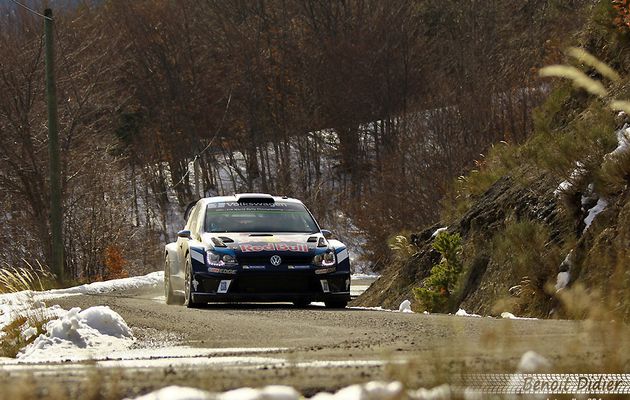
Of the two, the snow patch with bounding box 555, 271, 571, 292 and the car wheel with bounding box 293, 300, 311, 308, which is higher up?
the snow patch with bounding box 555, 271, 571, 292

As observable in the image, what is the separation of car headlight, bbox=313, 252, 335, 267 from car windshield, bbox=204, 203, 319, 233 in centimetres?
103

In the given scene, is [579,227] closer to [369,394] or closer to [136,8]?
[369,394]

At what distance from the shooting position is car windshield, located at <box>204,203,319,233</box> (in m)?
19.2

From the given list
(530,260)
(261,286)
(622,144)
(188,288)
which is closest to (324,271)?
(261,286)

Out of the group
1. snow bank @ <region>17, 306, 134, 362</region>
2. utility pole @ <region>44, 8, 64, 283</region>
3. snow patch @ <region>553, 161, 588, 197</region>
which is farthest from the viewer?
utility pole @ <region>44, 8, 64, 283</region>

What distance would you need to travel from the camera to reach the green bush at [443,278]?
1852 centimetres

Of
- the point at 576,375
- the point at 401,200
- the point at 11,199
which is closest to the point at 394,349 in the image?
the point at 576,375

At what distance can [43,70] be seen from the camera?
1959 inches

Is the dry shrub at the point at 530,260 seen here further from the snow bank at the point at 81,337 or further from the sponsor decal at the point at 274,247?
the snow bank at the point at 81,337

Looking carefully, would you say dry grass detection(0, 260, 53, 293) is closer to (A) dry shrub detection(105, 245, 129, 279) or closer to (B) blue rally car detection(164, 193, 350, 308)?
(A) dry shrub detection(105, 245, 129, 279)

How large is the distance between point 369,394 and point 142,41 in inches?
2636

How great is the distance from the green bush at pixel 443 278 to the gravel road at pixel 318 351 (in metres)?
2.79

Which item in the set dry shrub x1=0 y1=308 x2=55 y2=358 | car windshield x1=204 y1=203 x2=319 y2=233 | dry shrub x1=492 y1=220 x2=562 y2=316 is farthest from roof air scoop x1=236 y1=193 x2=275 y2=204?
dry shrub x1=0 y1=308 x2=55 y2=358

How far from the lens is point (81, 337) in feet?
41.0
